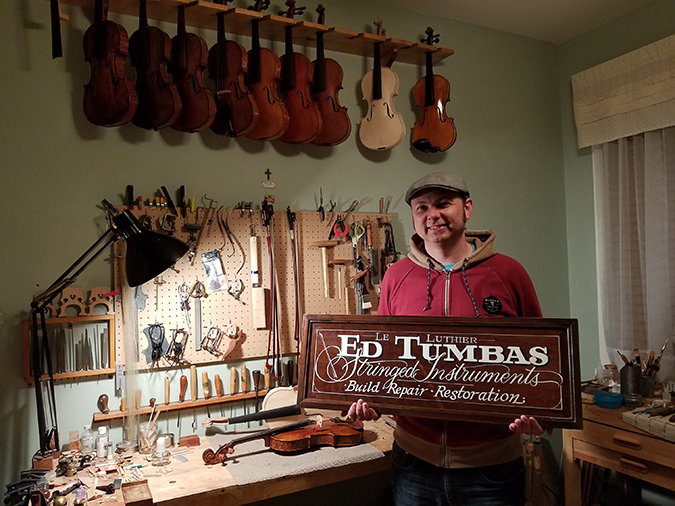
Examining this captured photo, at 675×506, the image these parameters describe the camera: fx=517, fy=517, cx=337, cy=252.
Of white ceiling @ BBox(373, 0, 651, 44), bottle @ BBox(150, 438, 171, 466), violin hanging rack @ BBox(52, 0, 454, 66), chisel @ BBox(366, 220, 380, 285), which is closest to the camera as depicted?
bottle @ BBox(150, 438, 171, 466)

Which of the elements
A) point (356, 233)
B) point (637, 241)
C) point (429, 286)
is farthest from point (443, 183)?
point (637, 241)

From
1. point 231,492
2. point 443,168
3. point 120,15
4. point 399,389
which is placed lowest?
point 231,492

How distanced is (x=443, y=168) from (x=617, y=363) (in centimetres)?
167

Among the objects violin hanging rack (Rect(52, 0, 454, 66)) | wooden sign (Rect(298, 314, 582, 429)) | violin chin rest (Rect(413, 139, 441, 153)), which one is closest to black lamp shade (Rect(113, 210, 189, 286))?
wooden sign (Rect(298, 314, 582, 429))

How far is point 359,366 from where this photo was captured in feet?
5.90

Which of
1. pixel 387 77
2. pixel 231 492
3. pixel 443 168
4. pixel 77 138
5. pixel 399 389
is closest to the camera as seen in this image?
pixel 399 389

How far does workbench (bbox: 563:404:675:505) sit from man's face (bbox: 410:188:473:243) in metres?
1.38

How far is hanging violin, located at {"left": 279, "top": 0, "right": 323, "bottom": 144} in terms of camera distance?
2.65 m

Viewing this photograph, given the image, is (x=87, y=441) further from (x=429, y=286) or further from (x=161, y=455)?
(x=429, y=286)

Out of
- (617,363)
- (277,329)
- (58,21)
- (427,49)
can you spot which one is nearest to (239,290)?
(277,329)

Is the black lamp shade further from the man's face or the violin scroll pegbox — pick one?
the violin scroll pegbox

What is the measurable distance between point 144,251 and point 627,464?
234cm

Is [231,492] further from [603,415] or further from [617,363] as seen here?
[617,363]

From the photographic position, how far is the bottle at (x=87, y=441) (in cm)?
227
